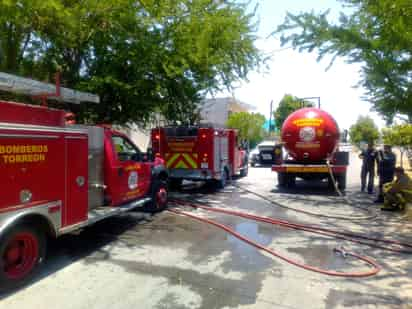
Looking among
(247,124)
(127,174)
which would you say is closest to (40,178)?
(127,174)

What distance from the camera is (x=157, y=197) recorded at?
8.35m

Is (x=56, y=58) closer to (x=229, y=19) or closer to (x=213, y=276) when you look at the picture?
(x=229, y=19)

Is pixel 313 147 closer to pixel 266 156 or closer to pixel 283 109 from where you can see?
pixel 266 156

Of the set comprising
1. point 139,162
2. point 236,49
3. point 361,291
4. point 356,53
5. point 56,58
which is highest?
point 236,49

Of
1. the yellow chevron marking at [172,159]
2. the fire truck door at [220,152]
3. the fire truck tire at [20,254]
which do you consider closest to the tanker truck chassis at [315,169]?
the fire truck door at [220,152]

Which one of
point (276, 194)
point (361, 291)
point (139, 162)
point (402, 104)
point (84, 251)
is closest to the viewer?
point (361, 291)

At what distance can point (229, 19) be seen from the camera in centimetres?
1013

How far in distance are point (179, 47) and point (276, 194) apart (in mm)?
5711

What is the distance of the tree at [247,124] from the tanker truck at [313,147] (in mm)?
26295

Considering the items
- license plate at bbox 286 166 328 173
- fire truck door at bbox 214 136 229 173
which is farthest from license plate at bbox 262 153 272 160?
license plate at bbox 286 166 328 173

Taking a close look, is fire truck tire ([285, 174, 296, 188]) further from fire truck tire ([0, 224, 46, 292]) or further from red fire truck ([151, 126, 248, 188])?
fire truck tire ([0, 224, 46, 292])

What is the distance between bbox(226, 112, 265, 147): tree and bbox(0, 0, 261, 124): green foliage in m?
28.4

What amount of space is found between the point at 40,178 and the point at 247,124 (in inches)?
1438

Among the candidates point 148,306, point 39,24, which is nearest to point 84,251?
point 148,306
